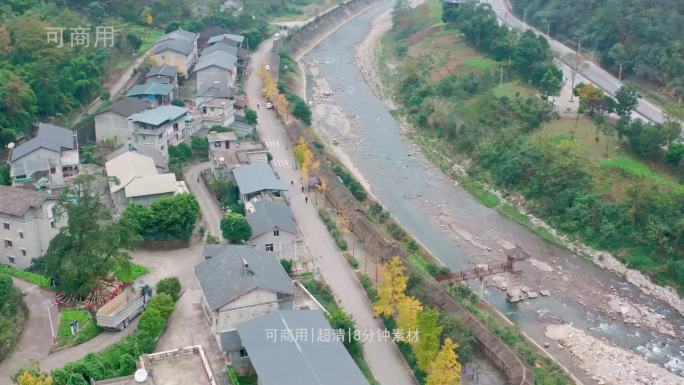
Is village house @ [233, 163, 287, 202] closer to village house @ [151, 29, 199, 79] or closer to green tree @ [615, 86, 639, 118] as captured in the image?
village house @ [151, 29, 199, 79]

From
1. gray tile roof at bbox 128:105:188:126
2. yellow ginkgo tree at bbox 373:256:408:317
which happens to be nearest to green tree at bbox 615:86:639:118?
yellow ginkgo tree at bbox 373:256:408:317

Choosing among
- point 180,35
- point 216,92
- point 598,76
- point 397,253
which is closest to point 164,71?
point 216,92

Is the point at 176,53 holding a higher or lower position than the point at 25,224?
higher

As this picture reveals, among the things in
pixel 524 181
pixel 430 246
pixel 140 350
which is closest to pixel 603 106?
pixel 524 181

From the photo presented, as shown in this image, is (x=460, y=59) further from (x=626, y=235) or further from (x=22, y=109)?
(x=22, y=109)

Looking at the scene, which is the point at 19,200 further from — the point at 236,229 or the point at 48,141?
the point at 236,229

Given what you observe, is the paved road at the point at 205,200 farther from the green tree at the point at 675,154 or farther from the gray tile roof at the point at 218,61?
the green tree at the point at 675,154
